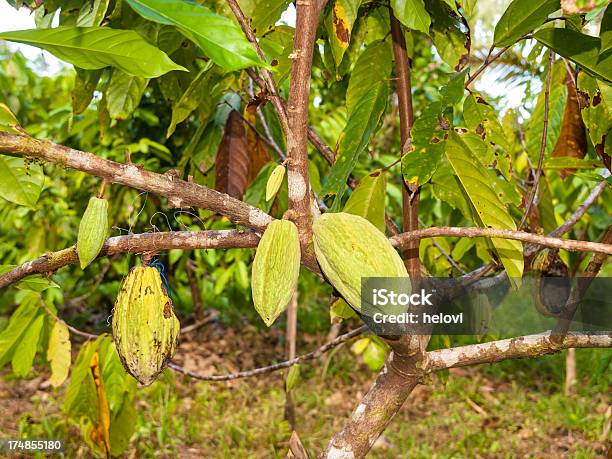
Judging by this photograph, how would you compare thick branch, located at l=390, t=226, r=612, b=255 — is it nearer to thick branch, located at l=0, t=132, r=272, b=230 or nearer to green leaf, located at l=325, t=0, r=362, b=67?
thick branch, located at l=0, t=132, r=272, b=230

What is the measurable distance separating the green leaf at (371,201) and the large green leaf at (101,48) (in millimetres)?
502

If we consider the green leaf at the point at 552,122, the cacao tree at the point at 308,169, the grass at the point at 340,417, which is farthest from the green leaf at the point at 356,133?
the grass at the point at 340,417

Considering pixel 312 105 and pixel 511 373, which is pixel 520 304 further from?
pixel 312 105

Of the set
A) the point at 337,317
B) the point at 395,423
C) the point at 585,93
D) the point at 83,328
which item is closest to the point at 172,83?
the point at 337,317

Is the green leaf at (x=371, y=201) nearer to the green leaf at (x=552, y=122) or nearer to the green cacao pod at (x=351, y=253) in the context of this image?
the green cacao pod at (x=351, y=253)

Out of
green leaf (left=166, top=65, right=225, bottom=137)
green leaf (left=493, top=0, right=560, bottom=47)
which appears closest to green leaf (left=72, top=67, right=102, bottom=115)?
green leaf (left=166, top=65, right=225, bottom=137)

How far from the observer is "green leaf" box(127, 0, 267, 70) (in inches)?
21.7

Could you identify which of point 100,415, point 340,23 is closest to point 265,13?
point 340,23

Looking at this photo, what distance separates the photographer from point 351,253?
0.72 metres

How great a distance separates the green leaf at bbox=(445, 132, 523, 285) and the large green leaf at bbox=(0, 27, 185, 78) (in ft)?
1.73

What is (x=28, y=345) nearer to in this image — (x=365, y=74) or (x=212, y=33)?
(x=365, y=74)

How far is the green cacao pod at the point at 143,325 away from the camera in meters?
0.77

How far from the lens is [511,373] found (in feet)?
12.2

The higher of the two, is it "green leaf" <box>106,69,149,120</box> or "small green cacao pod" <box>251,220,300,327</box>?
"green leaf" <box>106,69,149,120</box>
